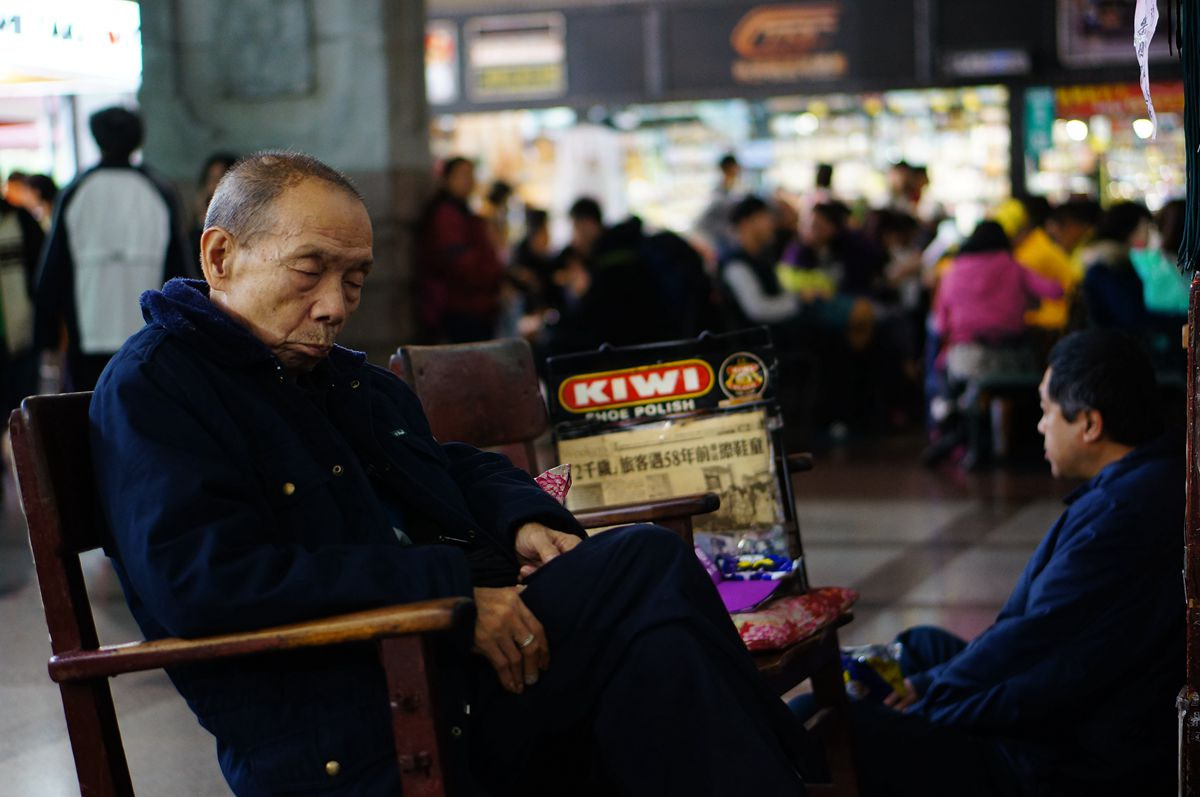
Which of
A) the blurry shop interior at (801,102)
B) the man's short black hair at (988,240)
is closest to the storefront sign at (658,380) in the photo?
the man's short black hair at (988,240)

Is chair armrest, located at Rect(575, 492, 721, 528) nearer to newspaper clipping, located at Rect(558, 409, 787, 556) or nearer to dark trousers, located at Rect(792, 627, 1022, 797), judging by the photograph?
newspaper clipping, located at Rect(558, 409, 787, 556)

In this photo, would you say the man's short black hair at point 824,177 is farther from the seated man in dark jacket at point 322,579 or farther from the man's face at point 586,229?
the seated man in dark jacket at point 322,579

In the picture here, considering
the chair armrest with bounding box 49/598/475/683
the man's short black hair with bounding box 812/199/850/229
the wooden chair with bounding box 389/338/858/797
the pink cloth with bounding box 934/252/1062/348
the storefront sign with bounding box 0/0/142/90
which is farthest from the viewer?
the man's short black hair with bounding box 812/199/850/229

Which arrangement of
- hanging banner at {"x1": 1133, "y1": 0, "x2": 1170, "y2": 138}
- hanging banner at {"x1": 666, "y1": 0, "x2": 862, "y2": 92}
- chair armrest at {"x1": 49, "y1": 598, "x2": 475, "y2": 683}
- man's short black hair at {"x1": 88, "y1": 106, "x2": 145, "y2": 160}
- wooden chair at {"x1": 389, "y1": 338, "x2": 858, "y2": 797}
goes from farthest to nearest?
hanging banner at {"x1": 666, "y1": 0, "x2": 862, "y2": 92}
man's short black hair at {"x1": 88, "y1": 106, "x2": 145, "y2": 160}
wooden chair at {"x1": 389, "y1": 338, "x2": 858, "y2": 797}
hanging banner at {"x1": 1133, "y1": 0, "x2": 1170, "y2": 138}
chair armrest at {"x1": 49, "y1": 598, "x2": 475, "y2": 683}

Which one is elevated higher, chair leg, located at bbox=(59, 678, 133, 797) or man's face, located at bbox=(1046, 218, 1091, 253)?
man's face, located at bbox=(1046, 218, 1091, 253)

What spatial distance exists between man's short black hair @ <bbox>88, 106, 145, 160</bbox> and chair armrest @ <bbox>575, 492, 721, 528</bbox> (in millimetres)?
3511

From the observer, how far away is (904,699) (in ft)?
10.4

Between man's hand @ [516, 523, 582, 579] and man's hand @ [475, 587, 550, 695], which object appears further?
man's hand @ [516, 523, 582, 579]

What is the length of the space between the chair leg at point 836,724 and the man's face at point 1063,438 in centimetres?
58

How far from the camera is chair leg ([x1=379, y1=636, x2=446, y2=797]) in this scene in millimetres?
1902

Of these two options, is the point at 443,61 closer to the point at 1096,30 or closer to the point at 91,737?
the point at 1096,30

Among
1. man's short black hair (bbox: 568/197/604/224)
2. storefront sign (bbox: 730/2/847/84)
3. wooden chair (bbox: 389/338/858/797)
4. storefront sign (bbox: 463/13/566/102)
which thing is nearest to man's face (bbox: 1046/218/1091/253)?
man's short black hair (bbox: 568/197/604/224)

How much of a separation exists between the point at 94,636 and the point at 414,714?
0.53m

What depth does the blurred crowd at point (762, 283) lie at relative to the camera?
18.5 ft
